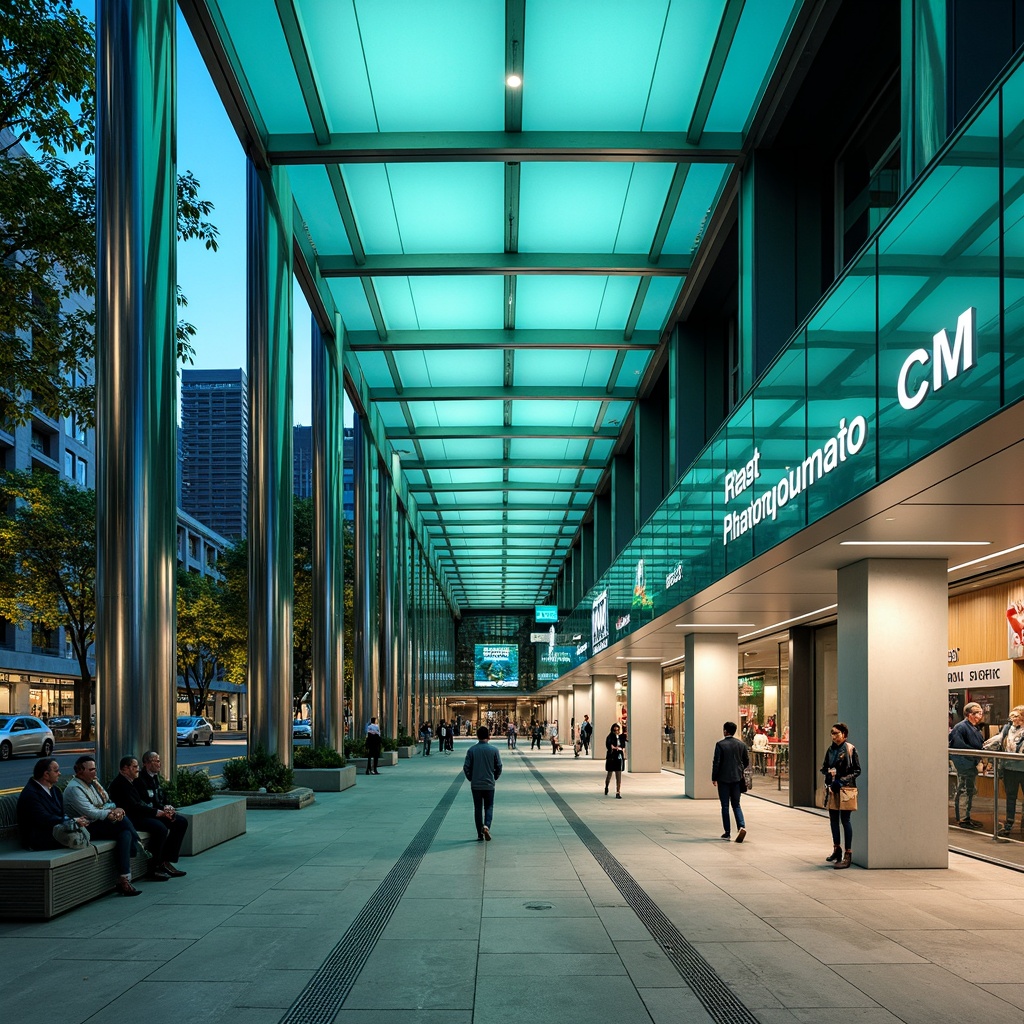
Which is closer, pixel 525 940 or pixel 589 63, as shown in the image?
pixel 525 940

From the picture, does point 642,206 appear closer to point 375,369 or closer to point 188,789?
point 375,369

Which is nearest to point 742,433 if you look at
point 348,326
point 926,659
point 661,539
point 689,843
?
point 926,659

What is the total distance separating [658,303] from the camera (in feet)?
77.6

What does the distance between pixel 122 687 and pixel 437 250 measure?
12.2 m

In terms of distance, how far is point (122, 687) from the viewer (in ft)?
38.3

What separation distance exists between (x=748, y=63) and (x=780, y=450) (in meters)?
6.03

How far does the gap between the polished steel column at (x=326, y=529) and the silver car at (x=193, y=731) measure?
2925cm

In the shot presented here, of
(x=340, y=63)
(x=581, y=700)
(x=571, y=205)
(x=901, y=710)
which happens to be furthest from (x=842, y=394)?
(x=581, y=700)

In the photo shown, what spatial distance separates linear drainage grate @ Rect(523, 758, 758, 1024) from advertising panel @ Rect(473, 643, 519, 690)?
236 feet

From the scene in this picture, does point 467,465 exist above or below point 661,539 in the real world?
above

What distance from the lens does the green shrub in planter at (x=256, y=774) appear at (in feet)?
59.2

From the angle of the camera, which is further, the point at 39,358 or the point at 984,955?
the point at 39,358

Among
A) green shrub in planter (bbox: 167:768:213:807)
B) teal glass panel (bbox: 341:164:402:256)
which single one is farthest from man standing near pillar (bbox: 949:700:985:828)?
teal glass panel (bbox: 341:164:402:256)

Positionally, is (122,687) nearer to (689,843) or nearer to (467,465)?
(689,843)
